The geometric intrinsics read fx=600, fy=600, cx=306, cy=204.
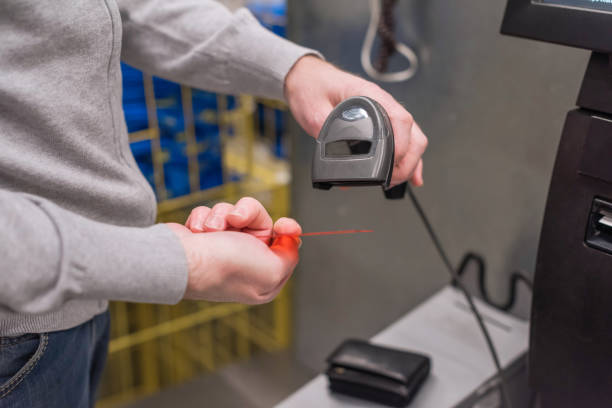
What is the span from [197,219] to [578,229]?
366 mm

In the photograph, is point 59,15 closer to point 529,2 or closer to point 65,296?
point 65,296

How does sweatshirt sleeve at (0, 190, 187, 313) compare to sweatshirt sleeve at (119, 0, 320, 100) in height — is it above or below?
below

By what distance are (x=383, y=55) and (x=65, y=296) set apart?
0.76 meters

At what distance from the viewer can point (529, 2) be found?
1.87 feet

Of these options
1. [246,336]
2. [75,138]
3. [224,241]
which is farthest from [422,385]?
[246,336]

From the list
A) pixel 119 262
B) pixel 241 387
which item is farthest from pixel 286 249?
pixel 241 387

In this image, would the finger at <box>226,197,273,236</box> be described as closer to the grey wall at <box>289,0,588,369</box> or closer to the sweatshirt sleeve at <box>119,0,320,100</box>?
the sweatshirt sleeve at <box>119,0,320,100</box>

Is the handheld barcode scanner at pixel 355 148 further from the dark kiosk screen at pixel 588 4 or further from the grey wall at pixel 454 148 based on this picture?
the grey wall at pixel 454 148

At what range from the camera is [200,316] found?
61.1 inches

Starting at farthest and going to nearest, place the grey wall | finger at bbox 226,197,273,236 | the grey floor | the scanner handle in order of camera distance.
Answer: the grey floor < the grey wall < the scanner handle < finger at bbox 226,197,273,236

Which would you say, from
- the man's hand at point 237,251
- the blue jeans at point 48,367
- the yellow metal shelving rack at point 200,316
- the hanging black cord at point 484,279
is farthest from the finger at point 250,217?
the yellow metal shelving rack at point 200,316

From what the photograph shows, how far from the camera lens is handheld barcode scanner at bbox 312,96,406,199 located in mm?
515

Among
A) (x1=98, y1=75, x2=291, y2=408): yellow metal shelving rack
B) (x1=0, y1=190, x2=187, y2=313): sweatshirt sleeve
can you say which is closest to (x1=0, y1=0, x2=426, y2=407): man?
(x1=0, y1=190, x2=187, y2=313): sweatshirt sleeve

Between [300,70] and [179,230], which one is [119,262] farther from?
[300,70]
